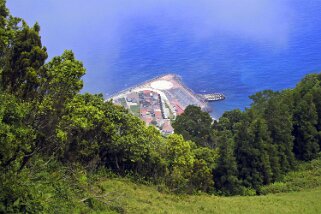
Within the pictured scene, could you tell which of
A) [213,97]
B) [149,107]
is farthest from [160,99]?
[213,97]

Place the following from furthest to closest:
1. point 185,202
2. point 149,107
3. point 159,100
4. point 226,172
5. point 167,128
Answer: point 159,100, point 149,107, point 167,128, point 226,172, point 185,202

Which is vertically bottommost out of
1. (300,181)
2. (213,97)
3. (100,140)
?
(300,181)

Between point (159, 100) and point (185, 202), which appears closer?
point (185, 202)

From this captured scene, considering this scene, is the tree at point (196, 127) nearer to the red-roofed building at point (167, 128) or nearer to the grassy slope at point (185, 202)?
the grassy slope at point (185, 202)

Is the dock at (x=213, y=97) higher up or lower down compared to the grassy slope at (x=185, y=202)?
higher up

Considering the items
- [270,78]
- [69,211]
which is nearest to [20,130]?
[69,211]

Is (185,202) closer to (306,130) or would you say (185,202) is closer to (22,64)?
(22,64)

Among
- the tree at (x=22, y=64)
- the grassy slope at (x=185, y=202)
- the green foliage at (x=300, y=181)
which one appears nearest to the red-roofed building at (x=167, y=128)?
the green foliage at (x=300, y=181)
